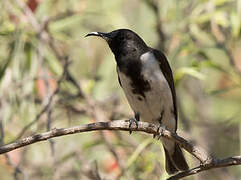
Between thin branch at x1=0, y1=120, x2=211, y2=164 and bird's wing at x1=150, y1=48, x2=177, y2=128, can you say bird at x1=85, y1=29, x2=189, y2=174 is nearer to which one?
bird's wing at x1=150, y1=48, x2=177, y2=128

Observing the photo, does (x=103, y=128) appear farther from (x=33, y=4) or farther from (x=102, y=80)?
(x=102, y=80)

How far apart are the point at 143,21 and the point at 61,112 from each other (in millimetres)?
1373

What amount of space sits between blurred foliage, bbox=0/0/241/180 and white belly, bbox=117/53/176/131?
1.17 ft

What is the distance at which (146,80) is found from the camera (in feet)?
16.0

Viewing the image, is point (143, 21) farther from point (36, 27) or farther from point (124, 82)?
point (124, 82)

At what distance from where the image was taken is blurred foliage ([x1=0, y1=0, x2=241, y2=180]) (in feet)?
18.1

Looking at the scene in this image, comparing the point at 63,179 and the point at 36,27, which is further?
the point at 63,179

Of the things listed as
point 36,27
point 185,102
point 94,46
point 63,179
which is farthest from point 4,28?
point 185,102

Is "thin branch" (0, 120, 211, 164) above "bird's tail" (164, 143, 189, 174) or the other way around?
above

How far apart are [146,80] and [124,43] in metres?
0.42

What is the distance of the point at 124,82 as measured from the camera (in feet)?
16.2

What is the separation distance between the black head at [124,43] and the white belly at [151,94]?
0.35 feet

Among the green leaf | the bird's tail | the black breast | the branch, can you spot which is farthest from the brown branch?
the green leaf

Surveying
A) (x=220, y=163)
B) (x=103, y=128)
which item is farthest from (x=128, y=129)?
(x=220, y=163)
